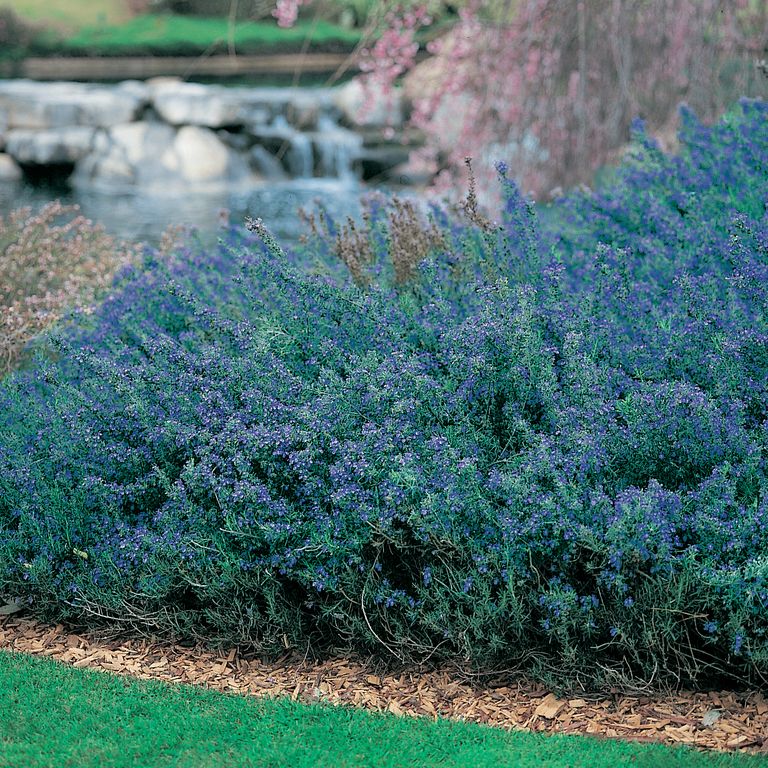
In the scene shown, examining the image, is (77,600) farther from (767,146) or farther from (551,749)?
(767,146)

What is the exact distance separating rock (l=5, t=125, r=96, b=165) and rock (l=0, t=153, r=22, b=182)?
0.35ft

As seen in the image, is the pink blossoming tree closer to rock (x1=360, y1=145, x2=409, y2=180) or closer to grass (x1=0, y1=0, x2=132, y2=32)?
rock (x1=360, y1=145, x2=409, y2=180)

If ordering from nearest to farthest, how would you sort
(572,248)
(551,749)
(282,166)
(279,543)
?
(551,749)
(279,543)
(572,248)
(282,166)

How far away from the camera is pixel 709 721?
298cm

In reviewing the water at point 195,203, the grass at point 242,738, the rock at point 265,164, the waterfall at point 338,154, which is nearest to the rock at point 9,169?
the water at point 195,203

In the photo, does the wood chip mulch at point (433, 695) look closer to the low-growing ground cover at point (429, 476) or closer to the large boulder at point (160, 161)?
the low-growing ground cover at point (429, 476)

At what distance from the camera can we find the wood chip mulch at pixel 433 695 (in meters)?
2.97

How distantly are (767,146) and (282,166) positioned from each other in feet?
40.2

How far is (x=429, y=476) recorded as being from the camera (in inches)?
129

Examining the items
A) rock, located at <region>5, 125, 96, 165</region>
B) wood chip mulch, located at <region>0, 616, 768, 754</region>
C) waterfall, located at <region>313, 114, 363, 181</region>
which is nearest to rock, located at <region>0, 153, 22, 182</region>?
rock, located at <region>5, 125, 96, 165</region>

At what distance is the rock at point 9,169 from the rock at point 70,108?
Result: 0.93 meters

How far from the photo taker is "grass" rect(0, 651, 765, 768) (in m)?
2.73

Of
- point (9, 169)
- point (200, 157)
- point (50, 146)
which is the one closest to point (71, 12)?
point (9, 169)

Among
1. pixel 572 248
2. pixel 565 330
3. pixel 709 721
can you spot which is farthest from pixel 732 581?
pixel 572 248
